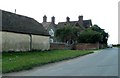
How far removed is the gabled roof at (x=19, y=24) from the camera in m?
37.7

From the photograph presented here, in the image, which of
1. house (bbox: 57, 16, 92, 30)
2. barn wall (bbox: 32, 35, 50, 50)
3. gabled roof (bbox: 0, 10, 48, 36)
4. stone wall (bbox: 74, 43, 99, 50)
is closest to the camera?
gabled roof (bbox: 0, 10, 48, 36)

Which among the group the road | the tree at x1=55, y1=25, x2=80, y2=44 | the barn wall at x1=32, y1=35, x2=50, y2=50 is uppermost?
the tree at x1=55, y1=25, x2=80, y2=44

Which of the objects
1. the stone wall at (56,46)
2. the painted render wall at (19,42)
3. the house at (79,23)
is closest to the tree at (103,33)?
the house at (79,23)

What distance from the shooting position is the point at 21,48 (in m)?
39.2

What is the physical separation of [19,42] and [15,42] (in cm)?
105

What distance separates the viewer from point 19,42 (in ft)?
128

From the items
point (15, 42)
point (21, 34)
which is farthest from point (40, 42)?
point (15, 42)

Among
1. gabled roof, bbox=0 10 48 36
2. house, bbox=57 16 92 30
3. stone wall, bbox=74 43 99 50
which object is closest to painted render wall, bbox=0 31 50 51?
gabled roof, bbox=0 10 48 36

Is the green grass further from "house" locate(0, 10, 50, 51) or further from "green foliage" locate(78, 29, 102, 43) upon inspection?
"green foliage" locate(78, 29, 102, 43)

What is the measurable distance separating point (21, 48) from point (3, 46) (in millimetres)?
4700

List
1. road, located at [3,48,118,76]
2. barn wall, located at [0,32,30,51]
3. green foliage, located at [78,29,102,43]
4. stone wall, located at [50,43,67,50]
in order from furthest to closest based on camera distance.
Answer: green foliage, located at [78,29,102,43], stone wall, located at [50,43,67,50], barn wall, located at [0,32,30,51], road, located at [3,48,118,76]

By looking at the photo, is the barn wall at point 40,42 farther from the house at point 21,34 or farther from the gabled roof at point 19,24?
the gabled roof at point 19,24

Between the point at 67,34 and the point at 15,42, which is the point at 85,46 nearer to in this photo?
the point at 67,34

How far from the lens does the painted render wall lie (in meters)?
35.6
